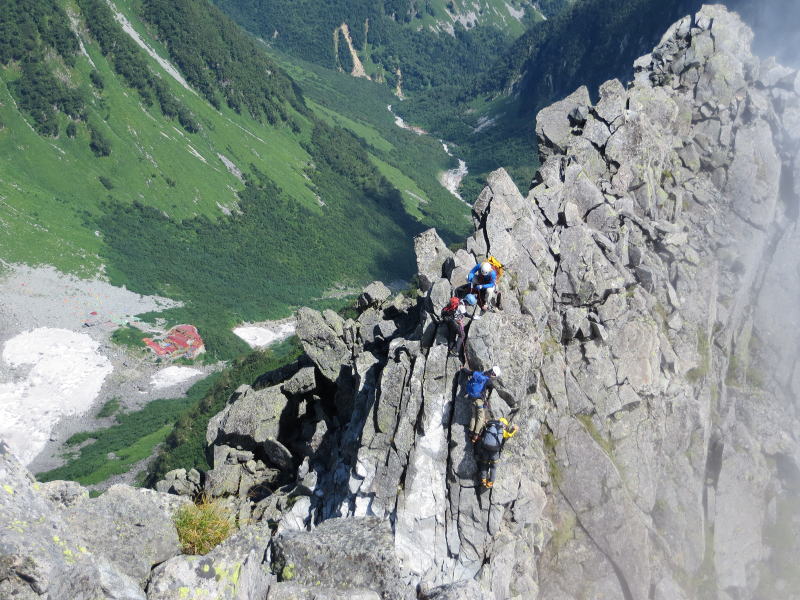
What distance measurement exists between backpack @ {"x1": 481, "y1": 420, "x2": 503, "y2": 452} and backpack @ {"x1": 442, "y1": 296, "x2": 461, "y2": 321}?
4.38 m

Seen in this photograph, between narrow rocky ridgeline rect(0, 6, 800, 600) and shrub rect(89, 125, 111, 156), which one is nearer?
narrow rocky ridgeline rect(0, 6, 800, 600)

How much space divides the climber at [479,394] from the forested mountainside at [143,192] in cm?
9972

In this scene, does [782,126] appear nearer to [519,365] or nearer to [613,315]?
[613,315]

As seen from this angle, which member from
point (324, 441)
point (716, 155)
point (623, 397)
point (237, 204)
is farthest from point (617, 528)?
point (237, 204)

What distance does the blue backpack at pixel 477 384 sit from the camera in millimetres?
21438

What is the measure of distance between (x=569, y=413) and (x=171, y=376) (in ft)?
299

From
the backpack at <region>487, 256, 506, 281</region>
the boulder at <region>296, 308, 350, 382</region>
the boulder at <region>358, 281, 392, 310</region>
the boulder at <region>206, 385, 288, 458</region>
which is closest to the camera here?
the backpack at <region>487, 256, 506, 281</region>

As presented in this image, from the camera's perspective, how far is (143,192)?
159 meters

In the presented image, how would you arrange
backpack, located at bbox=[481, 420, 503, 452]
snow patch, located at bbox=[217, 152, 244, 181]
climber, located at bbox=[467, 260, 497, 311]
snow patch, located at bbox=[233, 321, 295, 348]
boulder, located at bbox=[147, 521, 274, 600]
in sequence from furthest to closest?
snow patch, located at bbox=[217, 152, 244, 181]
snow patch, located at bbox=[233, 321, 295, 348]
climber, located at bbox=[467, 260, 497, 311]
backpack, located at bbox=[481, 420, 503, 452]
boulder, located at bbox=[147, 521, 274, 600]

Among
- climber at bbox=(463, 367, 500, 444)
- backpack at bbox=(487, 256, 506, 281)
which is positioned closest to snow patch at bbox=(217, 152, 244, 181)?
backpack at bbox=(487, 256, 506, 281)

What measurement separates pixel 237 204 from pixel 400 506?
165480mm

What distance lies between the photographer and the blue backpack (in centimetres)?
2144

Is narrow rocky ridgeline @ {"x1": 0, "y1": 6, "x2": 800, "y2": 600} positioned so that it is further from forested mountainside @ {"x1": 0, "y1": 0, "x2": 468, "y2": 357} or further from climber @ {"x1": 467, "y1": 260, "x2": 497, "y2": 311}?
forested mountainside @ {"x1": 0, "y1": 0, "x2": 468, "y2": 357}

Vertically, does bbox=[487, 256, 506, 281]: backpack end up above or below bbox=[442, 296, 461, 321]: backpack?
above
